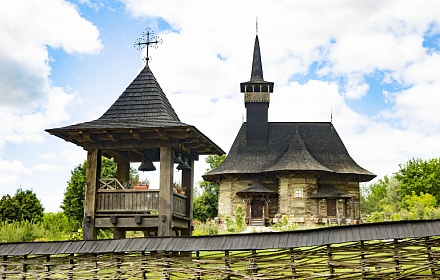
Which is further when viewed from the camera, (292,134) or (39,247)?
(292,134)

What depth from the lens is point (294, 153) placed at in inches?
1299

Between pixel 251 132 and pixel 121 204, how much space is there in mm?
24098

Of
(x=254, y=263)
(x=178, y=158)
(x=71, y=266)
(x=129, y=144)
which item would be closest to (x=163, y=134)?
(x=129, y=144)

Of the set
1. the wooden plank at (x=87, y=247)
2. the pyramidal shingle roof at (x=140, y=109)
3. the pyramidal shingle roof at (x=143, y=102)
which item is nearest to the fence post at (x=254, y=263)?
the wooden plank at (x=87, y=247)

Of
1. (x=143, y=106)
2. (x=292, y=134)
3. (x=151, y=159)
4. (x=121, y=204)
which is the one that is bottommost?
(x=121, y=204)

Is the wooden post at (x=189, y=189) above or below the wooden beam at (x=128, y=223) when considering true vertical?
above

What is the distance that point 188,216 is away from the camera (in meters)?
13.5

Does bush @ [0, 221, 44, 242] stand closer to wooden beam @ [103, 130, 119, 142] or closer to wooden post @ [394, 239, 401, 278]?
wooden beam @ [103, 130, 119, 142]

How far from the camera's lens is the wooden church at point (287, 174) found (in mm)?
31422

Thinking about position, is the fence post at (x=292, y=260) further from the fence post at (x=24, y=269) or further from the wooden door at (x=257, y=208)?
the wooden door at (x=257, y=208)

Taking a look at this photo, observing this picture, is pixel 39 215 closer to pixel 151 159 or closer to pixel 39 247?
pixel 151 159

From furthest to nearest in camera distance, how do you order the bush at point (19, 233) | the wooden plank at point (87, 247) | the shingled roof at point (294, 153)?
the shingled roof at point (294, 153), the bush at point (19, 233), the wooden plank at point (87, 247)

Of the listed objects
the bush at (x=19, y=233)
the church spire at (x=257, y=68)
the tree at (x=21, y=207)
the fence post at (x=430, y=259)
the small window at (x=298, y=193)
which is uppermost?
the church spire at (x=257, y=68)

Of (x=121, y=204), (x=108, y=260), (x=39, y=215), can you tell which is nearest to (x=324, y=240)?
(x=108, y=260)
